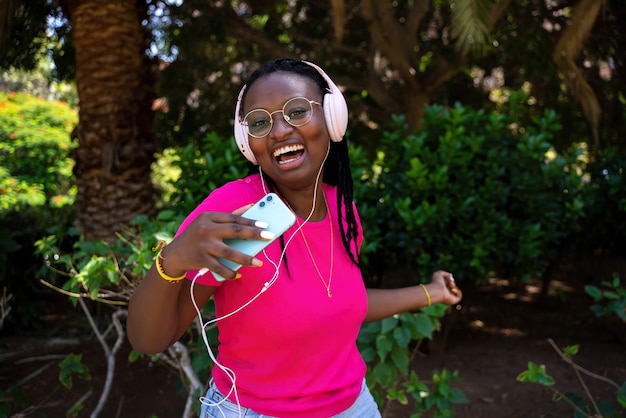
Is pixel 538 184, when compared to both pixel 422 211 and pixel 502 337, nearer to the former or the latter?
pixel 422 211

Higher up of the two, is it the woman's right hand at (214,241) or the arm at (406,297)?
the woman's right hand at (214,241)

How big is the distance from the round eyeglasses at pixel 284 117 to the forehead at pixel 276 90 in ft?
0.05

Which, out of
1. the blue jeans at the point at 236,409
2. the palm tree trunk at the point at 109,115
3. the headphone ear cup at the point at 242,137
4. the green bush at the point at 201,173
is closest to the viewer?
the blue jeans at the point at 236,409

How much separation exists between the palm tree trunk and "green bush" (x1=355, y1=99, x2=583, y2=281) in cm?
186

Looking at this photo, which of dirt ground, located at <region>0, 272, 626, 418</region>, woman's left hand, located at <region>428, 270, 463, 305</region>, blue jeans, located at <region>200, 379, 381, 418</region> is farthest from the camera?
dirt ground, located at <region>0, 272, 626, 418</region>

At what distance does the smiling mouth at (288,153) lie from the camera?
5.93ft

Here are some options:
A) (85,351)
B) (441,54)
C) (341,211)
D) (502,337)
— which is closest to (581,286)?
(502,337)

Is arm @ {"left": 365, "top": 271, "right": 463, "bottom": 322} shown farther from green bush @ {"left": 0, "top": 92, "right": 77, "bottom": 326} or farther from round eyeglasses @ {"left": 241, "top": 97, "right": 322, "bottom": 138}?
green bush @ {"left": 0, "top": 92, "right": 77, "bottom": 326}

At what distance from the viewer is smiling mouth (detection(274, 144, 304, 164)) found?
1808 mm

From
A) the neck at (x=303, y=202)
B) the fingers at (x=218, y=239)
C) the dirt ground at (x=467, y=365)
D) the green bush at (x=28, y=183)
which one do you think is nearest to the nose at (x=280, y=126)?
the neck at (x=303, y=202)

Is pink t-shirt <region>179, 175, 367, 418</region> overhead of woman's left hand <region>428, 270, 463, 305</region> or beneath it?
overhead

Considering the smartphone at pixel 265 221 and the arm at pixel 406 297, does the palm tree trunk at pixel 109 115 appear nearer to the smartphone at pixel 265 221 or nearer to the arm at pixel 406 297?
the arm at pixel 406 297

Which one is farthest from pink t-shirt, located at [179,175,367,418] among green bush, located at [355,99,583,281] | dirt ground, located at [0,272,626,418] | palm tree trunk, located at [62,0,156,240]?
palm tree trunk, located at [62,0,156,240]

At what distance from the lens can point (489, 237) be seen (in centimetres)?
431
